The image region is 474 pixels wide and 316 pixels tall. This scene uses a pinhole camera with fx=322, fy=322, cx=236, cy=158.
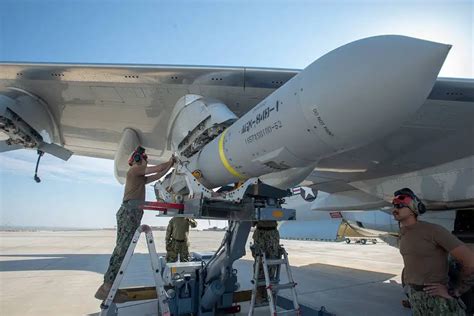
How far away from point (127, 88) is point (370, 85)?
3.78 metres

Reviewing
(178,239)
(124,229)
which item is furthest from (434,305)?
(178,239)

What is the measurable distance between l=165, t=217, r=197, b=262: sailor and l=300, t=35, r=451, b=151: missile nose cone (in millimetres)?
5079

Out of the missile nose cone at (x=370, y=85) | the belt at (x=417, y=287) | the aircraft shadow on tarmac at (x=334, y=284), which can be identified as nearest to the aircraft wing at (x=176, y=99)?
the missile nose cone at (x=370, y=85)

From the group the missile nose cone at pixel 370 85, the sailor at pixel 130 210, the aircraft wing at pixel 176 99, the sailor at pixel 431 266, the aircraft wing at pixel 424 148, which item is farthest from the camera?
the aircraft wing at pixel 176 99

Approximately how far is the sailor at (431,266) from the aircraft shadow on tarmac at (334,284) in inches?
114

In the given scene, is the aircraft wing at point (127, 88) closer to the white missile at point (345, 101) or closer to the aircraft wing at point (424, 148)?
the white missile at point (345, 101)

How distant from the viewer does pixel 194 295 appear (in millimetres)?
4363

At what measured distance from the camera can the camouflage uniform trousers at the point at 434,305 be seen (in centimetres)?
253

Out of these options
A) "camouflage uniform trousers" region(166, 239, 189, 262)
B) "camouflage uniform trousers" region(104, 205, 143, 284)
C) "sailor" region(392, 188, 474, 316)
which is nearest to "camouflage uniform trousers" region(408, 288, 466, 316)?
"sailor" region(392, 188, 474, 316)

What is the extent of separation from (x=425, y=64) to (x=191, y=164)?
10.5 feet

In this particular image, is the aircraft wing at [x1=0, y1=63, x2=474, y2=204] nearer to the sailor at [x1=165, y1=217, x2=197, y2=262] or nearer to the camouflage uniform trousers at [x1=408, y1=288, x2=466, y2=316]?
the sailor at [x1=165, y1=217, x2=197, y2=262]

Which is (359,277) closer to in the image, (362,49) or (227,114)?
(227,114)

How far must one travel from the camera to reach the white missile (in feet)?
7.89

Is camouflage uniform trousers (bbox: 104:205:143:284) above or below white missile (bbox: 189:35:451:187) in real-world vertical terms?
below
